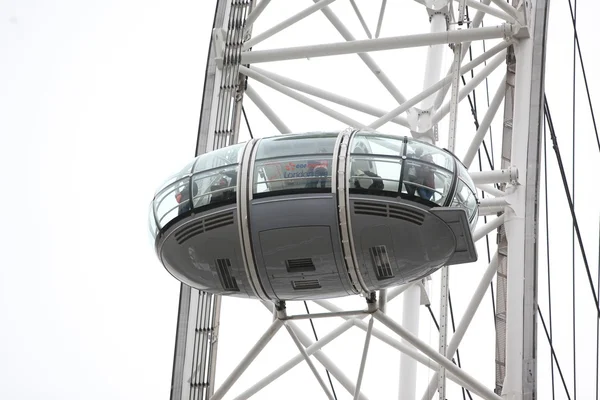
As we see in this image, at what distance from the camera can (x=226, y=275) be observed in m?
16.8

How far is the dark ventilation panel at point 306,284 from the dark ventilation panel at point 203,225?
44.9 inches

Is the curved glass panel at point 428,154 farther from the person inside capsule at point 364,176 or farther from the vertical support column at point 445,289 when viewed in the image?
the vertical support column at point 445,289

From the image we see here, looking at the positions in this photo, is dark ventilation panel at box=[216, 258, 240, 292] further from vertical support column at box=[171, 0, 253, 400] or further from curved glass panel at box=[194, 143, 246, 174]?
vertical support column at box=[171, 0, 253, 400]

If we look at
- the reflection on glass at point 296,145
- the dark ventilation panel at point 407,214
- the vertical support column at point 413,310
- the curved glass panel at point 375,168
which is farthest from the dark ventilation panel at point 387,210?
the vertical support column at point 413,310

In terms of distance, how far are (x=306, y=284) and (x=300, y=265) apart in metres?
0.47

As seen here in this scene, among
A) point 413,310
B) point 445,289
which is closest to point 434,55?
point 413,310

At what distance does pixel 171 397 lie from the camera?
20.9m

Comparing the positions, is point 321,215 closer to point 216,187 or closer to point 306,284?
point 306,284

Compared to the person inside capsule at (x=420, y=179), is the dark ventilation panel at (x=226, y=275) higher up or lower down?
lower down

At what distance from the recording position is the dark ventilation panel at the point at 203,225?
16.5 meters

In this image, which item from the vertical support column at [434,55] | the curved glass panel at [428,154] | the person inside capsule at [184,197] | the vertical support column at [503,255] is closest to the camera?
the curved glass panel at [428,154]

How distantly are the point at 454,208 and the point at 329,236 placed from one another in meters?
1.49

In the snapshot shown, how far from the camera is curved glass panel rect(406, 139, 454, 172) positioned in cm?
1647

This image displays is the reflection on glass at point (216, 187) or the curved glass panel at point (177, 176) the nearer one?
the reflection on glass at point (216, 187)
